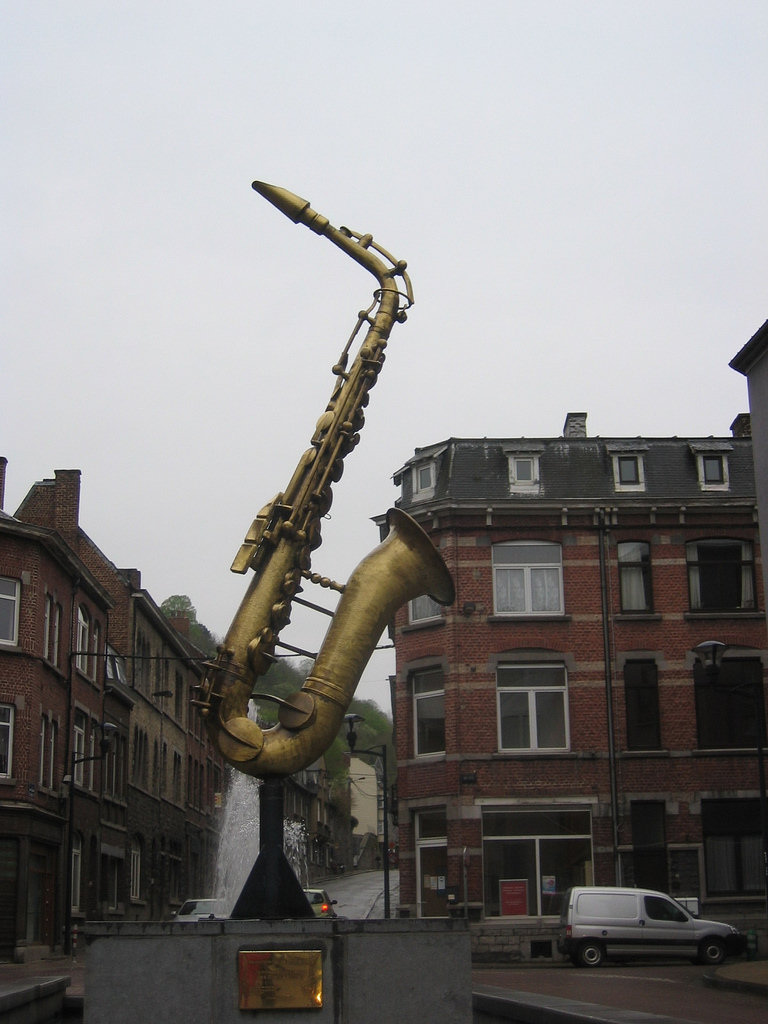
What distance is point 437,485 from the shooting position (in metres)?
37.2

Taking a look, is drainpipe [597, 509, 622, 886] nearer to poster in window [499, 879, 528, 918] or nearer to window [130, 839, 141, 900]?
poster in window [499, 879, 528, 918]

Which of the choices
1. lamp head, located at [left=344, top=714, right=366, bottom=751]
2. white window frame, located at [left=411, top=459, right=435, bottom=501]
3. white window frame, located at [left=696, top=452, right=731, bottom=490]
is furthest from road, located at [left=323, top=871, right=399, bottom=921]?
white window frame, located at [left=696, top=452, right=731, bottom=490]

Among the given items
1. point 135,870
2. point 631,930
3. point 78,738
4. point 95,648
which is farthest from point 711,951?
point 135,870

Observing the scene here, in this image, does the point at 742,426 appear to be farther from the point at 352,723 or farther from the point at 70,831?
the point at 70,831

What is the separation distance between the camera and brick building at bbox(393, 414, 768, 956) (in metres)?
33.9

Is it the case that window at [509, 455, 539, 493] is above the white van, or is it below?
above

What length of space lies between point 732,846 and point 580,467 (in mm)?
10988

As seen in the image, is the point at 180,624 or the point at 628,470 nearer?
the point at 628,470

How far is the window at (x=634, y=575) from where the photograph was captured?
35906mm

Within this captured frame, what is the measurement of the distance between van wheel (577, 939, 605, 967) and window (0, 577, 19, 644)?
667 inches

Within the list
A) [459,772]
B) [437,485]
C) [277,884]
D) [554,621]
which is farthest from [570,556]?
[277,884]

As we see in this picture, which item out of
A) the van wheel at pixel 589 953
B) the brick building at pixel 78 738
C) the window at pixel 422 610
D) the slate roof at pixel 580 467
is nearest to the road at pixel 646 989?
the van wheel at pixel 589 953

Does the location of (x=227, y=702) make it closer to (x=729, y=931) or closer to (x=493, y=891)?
(x=729, y=931)

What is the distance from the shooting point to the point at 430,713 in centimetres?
3559
